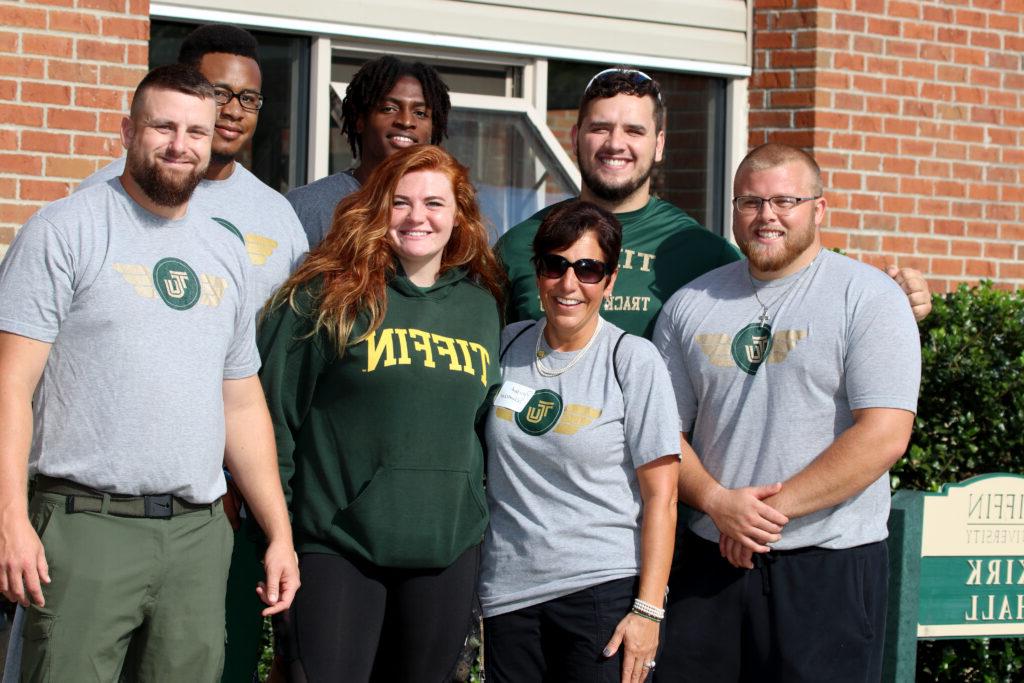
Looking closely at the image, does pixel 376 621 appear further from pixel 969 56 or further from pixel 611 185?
pixel 969 56

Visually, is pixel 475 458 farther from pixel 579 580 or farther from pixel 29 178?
pixel 29 178

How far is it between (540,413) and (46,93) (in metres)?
3.22

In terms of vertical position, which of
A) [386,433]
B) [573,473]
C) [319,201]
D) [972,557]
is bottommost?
[972,557]

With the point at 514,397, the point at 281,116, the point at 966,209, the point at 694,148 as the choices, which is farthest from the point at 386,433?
the point at 966,209

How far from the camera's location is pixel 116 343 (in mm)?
3404

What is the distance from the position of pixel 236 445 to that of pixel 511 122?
13.1 ft

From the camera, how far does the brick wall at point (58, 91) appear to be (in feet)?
19.2

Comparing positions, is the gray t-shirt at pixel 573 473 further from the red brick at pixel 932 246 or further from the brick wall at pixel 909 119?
the red brick at pixel 932 246

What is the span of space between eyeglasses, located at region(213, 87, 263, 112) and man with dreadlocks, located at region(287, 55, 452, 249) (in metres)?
0.35

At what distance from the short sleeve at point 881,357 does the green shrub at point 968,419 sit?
5.56 ft

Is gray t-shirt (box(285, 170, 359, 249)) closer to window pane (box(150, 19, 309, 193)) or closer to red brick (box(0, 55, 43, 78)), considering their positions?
red brick (box(0, 55, 43, 78))

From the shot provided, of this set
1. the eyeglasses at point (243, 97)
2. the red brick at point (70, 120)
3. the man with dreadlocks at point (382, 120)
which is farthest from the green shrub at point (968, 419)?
the red brick at point (70, 120)

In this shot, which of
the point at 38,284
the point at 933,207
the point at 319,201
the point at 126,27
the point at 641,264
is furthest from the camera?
the point at 933,207

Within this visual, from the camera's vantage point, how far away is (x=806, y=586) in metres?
3.92
